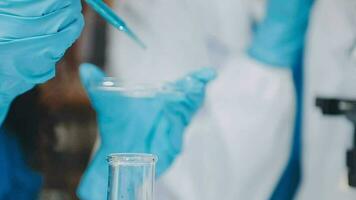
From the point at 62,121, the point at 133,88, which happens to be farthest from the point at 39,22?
the point at 62,121

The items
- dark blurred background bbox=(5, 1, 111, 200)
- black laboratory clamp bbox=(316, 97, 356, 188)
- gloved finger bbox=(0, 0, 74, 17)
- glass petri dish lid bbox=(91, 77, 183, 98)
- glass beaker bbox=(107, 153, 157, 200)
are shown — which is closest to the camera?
glass beaker bbox=(107, 153, 157, 200)

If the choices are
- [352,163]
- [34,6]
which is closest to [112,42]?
[34,6]

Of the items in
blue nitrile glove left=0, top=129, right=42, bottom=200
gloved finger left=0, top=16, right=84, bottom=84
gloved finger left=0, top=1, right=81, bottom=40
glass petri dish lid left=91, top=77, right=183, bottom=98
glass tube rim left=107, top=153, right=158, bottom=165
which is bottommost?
blue nitrile glove left=0, top=129, right=42, bottom=200

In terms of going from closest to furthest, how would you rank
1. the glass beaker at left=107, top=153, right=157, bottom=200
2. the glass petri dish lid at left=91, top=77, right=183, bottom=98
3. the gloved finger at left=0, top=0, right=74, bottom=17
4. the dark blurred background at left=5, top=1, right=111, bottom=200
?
1. the glass beaker at left=107, top=153, right=157, bottom=200
2. the gloved finger at left=0, top=0, right=74, bottom=17
3. the glass petri dish lid at left=91, top=77, right=183, bottom=98
4. the dark blurred background at left=5, top=1, right=111, bottom=200

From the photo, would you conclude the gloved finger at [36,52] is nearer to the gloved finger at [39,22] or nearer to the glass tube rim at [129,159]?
the gloved finger at [39,22]

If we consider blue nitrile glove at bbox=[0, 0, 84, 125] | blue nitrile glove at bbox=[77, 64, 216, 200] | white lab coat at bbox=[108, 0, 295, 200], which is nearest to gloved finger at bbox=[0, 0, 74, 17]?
blue nitrile glove at bbox=[0, 0, 84, 125]

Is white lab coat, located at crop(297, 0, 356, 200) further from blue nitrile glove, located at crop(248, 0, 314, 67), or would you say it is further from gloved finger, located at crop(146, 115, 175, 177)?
gloved finger, located at crop(146, 115, 175, 177)

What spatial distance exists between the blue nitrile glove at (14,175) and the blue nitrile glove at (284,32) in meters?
0.55

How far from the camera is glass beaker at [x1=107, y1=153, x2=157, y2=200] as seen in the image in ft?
2.88

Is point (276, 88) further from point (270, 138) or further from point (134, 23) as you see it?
point (134, 23)

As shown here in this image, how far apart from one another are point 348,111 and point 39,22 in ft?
1.79

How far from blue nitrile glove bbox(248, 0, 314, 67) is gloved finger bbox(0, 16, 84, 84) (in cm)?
53

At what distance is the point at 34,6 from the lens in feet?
3.59

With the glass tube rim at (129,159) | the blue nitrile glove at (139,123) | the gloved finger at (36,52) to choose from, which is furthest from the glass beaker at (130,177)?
the blue nitrile glove at (139,123)
